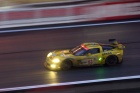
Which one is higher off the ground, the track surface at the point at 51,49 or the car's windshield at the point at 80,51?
the car's windshield at the point at 80,51

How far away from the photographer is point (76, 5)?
2300 centimetres

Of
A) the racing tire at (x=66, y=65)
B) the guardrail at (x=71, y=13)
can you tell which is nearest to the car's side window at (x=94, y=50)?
the racing tire at (x=66, y=65)

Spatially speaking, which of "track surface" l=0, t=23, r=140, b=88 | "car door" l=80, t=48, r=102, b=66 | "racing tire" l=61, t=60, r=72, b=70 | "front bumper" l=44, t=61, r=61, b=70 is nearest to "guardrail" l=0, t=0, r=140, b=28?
"track surface" l=0, t=23, r=140, b=88

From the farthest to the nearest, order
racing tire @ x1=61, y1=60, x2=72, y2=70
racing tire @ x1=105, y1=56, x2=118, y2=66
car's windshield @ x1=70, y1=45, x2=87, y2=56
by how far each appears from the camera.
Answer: racing tire @ x1=105, y1=56, x2=118, y2=66
car's windshield @ x1=70, y1=45, x2=87, y2=56
racing tire @ x1=61, y1=60, x2=72, y2=70

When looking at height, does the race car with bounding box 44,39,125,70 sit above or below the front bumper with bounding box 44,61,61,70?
above

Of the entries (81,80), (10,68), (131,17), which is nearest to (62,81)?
(81,80)

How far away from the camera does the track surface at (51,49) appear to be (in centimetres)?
1490

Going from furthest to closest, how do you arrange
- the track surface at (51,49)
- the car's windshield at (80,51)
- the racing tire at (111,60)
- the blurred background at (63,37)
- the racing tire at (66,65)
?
the racing tire at (111,60) → the car's windshield at (80,51) → the racing tire at (66,65) → the track surface at (51,49) → the blurred background at (63,37)

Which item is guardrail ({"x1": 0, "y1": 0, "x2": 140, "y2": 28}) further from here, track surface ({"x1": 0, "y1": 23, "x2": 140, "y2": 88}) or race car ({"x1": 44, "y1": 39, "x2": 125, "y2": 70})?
race car ({"x1": 44, "y1": 39, "x2": 125, "y2": 70})

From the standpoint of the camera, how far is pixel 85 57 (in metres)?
15.4

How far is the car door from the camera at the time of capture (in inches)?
606

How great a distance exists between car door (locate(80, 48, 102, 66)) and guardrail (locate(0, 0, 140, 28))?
25.5 ft

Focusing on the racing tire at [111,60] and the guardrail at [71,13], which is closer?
the racing tire at [111,60]

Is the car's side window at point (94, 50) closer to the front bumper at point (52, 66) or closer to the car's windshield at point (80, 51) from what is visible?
the car's windshield at point (80, 51)
